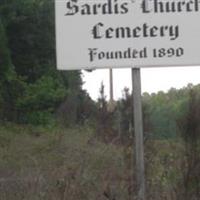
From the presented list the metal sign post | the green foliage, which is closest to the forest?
the metal sign post

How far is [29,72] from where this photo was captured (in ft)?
160

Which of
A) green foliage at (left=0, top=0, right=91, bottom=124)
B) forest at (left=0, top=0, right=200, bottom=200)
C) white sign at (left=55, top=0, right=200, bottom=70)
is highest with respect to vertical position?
green foliage at (left=0, top=0, right=91, bottom=124)

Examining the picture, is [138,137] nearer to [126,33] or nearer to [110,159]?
[126,33]

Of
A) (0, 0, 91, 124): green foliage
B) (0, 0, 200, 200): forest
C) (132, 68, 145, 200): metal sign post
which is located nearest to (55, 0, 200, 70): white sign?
(132, 68, 145, 200): metal sign post

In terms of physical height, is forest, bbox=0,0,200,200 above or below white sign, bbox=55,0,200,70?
below

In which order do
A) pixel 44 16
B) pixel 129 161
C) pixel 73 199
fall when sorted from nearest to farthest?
pixel 73 199 < pixel 129 161 < pixel 44 16

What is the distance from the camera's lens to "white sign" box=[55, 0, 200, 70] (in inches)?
324

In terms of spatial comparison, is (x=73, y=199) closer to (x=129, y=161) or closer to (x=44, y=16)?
(x=129, y=161)

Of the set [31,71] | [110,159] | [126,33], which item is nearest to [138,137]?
[126,33]

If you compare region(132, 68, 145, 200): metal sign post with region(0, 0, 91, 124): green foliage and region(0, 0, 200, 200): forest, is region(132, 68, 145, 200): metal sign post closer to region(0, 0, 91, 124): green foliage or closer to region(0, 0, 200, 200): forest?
region(0, 0, 200, 200): forest

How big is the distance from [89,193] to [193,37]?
1.78 m

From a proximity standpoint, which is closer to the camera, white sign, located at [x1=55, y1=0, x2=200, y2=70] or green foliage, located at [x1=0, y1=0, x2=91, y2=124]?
white sign, located at [x1=55, y1=0, x2=200, y2=70]

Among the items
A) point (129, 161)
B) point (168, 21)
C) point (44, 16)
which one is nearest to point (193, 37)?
point (168, 21)

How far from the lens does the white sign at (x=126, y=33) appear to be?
8242 millimetres
